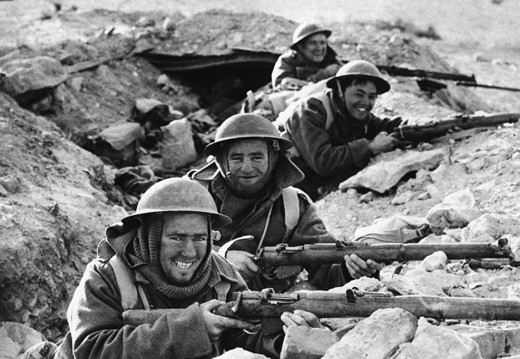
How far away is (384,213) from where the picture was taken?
33.0ft

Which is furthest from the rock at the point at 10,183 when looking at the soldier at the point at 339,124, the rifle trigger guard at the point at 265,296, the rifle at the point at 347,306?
the rifle trigger guard at the point at 265,296

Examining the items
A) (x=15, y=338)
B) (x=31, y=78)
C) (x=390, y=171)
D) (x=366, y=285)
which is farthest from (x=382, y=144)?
(x=31, y=78)

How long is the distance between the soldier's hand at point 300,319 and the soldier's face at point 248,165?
2.56 meters

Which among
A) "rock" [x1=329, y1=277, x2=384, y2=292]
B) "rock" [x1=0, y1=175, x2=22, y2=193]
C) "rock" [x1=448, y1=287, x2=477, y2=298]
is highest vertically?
"rock" [x1=329, y1=277, x2=384, y2=292]

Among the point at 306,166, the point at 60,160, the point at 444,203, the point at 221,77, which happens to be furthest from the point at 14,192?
the point at 221,77

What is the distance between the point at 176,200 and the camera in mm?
5484

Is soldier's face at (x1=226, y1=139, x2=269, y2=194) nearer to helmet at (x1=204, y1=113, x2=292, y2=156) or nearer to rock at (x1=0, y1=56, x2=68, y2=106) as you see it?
helmet at (x1=204, y1=113, x2=292, y2=156)

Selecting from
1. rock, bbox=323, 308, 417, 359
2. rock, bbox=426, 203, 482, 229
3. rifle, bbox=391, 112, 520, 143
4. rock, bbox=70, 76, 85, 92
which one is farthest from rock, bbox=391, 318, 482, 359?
rock, bbox=70, 76, 85, 92

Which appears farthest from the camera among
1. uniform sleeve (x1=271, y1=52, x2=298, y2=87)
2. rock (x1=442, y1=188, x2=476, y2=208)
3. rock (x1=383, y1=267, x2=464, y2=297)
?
uniform sleeve (x1=271, y1=52, x2=298, y2=87)

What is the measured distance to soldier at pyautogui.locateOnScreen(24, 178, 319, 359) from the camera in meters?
5.08

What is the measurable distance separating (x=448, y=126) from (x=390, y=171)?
1003 millimetres

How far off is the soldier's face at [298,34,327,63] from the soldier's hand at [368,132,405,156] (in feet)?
11.1

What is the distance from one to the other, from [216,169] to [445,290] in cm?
247

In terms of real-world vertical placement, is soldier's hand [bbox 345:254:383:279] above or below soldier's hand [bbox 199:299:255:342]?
below
